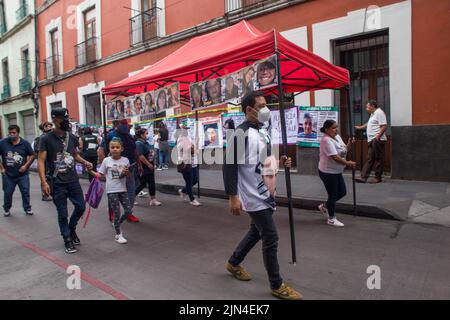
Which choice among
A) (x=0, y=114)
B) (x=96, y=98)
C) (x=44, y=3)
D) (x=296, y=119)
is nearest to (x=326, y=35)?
(x=296, y=119)

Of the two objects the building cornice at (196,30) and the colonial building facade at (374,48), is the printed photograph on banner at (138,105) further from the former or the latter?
the building cornice at (196,30)

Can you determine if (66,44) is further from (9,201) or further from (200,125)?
(9,201)

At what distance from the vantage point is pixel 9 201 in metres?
7.20

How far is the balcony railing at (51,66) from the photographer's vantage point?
67.1 feet

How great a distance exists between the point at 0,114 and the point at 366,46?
26.8 metres

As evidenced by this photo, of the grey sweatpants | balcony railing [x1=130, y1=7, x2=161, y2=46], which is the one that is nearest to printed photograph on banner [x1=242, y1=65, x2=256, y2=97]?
the grey sweatpants

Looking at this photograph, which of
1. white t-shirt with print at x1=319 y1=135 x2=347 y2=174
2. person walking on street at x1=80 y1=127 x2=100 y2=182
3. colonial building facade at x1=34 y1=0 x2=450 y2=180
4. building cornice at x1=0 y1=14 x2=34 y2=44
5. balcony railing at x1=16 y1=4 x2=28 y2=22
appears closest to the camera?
white t-shirt with print at x1=319 y1=135 x2=347 y2=174

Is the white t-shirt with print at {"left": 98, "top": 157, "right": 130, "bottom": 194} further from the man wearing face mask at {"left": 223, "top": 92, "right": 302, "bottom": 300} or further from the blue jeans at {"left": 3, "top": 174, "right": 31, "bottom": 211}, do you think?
the blue jeans at {"left": 3, "top": 174, "right": 31, "bottom": 211}

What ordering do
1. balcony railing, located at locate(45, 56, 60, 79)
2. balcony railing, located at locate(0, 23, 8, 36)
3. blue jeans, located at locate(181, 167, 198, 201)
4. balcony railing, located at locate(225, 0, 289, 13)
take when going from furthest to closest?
balcony railing, located at locate(0, 23, 8, 36), balcony railing, located at locate(45, 56, 60, 79), balcony railing, located at locate(225, 0, 289, 13), blue jeans, located at locate(181, 167, 198, 201)

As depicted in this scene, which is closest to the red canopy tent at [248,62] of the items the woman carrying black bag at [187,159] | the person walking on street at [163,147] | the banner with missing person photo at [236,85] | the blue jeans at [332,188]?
the banner with missing person photo at [236,85]

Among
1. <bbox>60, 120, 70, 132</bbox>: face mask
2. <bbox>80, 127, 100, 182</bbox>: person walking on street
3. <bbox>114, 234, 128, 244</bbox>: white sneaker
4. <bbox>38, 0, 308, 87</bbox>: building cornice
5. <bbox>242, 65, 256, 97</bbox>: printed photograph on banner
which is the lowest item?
Result: <bbox>114, 234, 128, 244</bbox>: white sneaker

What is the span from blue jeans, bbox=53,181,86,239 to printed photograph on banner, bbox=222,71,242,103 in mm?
2407

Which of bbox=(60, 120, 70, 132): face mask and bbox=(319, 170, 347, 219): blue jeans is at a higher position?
bbox=(60, 120, 70, 132): face mask

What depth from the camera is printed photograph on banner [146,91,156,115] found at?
698 centimetres
